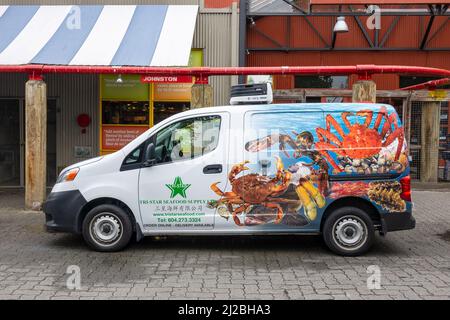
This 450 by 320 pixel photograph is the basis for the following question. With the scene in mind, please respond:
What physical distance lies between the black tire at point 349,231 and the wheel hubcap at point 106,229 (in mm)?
2761

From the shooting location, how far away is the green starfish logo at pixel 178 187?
694cm

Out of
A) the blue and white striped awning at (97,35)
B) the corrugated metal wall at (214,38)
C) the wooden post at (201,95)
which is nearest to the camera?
the wooden post at (201,95)

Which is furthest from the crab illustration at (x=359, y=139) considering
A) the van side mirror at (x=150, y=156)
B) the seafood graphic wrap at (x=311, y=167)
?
the van side mirror at (x=150, y=156)

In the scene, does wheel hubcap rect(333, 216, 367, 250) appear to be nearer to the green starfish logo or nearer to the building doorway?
the green starfish logo

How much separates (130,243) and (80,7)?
779cm

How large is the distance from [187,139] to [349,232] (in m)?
2.49

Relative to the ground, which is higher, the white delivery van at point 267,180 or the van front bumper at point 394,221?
the white delivery van at point 267,180

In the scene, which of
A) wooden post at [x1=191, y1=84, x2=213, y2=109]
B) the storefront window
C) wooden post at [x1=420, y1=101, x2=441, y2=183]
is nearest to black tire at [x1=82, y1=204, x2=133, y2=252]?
wooden post at [x1=191, y1=84, x2=213, y2=109]

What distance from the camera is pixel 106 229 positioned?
7.08 meters

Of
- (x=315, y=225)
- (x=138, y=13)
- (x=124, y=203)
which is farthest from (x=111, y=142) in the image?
(x=315, y=225)

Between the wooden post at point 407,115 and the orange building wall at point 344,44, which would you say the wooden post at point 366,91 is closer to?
the wooden post at point 407,115

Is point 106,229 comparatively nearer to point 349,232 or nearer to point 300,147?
point 300,147

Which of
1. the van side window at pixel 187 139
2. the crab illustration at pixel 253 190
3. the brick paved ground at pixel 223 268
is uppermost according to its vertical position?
the van side window at pixel 187 139

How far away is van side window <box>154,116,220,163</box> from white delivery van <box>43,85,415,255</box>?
1 cm
